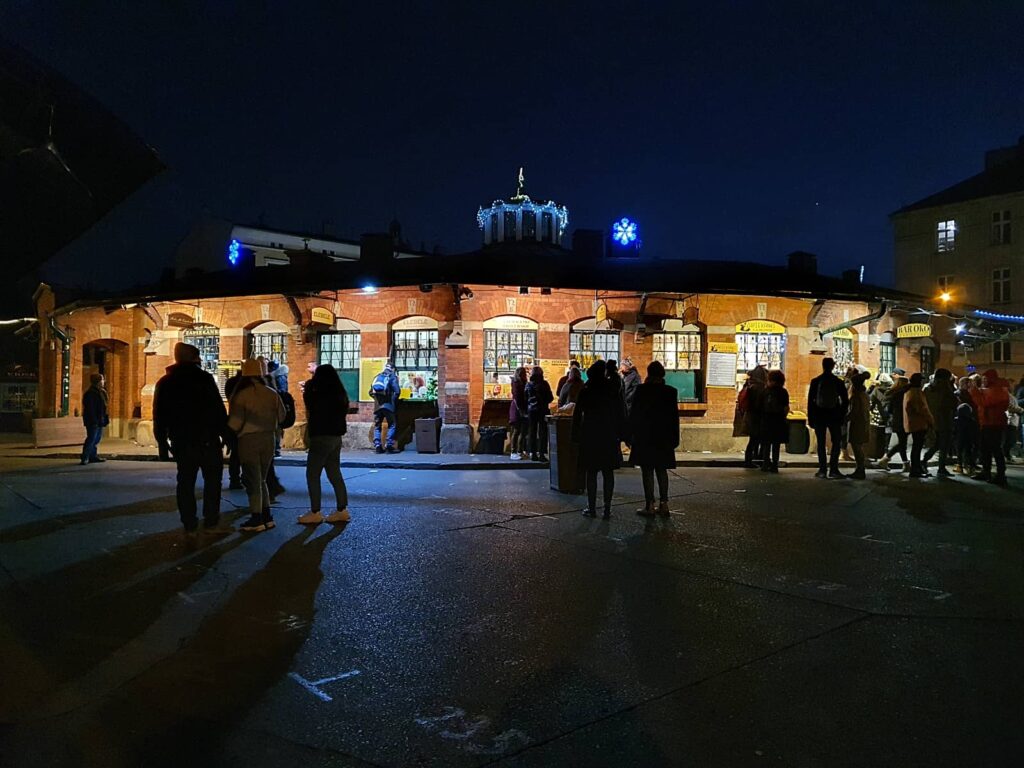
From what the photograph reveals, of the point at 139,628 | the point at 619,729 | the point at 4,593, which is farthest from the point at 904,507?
the point at 4,593

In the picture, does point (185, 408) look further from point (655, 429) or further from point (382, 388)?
point (382, 388)

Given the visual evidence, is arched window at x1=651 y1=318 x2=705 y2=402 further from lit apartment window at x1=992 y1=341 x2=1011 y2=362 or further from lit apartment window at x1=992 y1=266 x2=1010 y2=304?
lit apartment window at x1=992 y1=266 x2=1010 y2=304

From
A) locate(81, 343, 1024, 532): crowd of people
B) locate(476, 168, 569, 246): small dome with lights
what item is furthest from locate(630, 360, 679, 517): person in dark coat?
locate(476, 168, 569, 246): small dome with lights

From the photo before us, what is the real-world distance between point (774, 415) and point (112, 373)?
19.9 m

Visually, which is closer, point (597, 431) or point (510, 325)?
point (597, 431)

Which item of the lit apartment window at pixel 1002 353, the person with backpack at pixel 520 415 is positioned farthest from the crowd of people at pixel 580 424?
the lit apartment window at pixel 1002 353

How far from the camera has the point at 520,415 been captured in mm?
14820

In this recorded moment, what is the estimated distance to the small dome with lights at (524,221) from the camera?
3123cm

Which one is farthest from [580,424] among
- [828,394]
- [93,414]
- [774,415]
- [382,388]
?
[93,414]

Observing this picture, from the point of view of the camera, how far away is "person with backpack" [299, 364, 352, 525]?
7.87 m

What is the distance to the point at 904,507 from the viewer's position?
9.41 metres

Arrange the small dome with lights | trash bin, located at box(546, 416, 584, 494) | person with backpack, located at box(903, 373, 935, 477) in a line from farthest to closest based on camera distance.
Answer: the small dome with lights → person with backpack, located at box(903, 373, 935, 477) → trash bin, located at box(546, 416, 584, 494)

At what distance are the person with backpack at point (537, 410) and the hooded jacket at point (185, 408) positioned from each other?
7.39 metres

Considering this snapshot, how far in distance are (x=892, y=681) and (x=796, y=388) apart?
1521 cm
